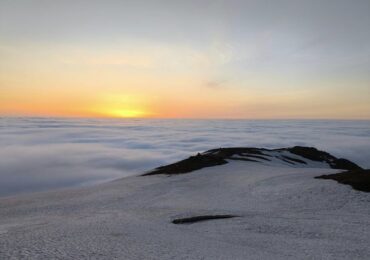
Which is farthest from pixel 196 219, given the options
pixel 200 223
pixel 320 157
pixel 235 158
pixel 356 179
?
pixel 320 157

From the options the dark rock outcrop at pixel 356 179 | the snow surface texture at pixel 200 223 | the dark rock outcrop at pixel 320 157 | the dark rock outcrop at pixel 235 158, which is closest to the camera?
the snow surface texture at pixel 200 223

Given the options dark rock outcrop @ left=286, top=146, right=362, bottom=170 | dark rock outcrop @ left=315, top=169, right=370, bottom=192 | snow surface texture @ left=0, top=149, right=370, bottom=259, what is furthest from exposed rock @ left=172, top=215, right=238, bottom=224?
dark rock outcrop @ left=286, top=146, right=362, bottom=170

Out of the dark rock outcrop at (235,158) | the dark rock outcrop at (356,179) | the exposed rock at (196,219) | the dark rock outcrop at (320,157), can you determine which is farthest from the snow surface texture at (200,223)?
the dark rock outcrop at (320,157)

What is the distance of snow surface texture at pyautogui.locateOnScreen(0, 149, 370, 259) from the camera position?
11.2m

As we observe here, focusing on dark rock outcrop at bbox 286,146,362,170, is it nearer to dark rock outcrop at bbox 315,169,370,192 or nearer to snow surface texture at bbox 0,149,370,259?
snow surface texture at bbox 0,149,370,259

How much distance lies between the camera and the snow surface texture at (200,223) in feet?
36.9

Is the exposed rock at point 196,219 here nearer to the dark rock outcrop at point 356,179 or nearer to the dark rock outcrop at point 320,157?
the dark rock outcrop at point 356,179

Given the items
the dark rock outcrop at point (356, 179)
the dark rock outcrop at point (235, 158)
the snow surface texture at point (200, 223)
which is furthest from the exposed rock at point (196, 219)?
the dark rock outcrop at point (235, 158)

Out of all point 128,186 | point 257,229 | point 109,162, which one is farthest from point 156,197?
point 109,162

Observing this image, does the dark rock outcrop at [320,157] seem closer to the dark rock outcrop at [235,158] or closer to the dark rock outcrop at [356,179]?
the dark rock outcrop at [235,158]

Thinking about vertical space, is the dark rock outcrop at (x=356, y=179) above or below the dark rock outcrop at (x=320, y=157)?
above

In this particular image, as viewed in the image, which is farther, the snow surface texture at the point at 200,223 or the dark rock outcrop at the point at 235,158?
the dark rock outcrop at the point at 235,158

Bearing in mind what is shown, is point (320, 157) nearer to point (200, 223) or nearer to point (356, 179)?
point (356, 179)

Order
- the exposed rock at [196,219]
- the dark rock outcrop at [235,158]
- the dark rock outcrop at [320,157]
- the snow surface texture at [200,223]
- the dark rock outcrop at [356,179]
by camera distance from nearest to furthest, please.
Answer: the snow surface texture at [200,223]
the exposed rock at [196,219]
the dark rock outcrop at [356,179]
the dark rock outcrop at [235,158]
the dark rock outcrop at [320,157]
